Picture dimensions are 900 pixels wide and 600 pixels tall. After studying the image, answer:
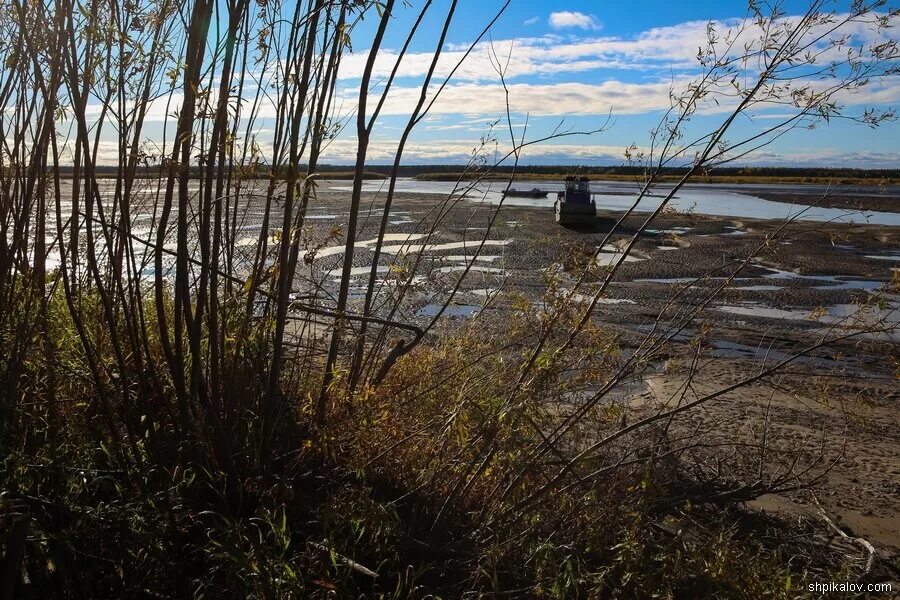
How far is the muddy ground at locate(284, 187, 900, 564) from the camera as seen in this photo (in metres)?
3.68

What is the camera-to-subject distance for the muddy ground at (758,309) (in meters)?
3.68

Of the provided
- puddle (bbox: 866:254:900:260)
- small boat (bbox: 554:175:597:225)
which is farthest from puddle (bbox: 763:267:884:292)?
small boat (bbox: 554:175:597:225)

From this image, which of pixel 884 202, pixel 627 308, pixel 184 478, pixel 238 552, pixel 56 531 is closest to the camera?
pixel 238 552

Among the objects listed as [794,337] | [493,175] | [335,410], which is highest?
[493,175]

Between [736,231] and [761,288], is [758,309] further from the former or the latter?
[736,231]

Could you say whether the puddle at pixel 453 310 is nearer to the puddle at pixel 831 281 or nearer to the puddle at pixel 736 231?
the puddle at pixel 831 281

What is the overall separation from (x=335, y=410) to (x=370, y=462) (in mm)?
251

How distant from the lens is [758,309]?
10.7 metres

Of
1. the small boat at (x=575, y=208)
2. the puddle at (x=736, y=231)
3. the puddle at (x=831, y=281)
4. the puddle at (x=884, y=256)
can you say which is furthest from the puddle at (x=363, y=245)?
the puddle at (x=884, y=256)

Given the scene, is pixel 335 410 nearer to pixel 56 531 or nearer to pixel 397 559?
pixel 397 559

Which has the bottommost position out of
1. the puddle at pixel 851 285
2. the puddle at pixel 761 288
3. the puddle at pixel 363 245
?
the puddle at pixel 761 288


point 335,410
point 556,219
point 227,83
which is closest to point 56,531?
point 335,410

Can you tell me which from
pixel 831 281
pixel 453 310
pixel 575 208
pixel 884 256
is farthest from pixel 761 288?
pixel 575 208

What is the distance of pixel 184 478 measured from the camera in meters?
2.72
